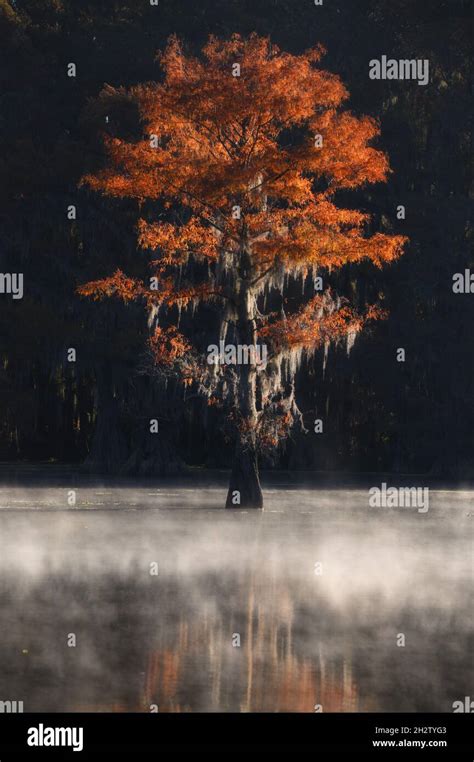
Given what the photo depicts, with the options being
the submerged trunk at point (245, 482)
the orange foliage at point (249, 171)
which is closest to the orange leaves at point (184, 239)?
the orange foliage at point (249, 171)

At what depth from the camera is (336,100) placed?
101ft

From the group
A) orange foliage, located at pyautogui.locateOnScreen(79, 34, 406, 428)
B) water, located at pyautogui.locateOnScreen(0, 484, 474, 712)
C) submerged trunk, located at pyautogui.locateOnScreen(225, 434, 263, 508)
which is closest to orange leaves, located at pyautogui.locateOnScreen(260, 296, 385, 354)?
orange foliage, located at pyautogui.locateOnScreen(79, 34, 406, 428)

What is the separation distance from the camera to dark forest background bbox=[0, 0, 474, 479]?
4338 cm

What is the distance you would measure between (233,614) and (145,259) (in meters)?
29.5

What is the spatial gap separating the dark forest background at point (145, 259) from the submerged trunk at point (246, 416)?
11406mm

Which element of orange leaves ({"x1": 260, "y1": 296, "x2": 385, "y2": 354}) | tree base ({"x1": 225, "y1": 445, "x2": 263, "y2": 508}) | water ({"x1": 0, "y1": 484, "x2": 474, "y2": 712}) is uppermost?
orange leaves ({"x1": 260, "y1": 296, "x2": 385, "y2": 354})

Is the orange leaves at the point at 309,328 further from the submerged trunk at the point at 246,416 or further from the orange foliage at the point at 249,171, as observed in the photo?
the submerged trunk at the point at 246,416

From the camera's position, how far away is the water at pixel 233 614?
1017 centimetres

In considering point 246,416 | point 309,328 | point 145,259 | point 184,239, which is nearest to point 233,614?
point 246,416

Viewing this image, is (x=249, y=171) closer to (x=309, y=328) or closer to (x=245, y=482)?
(x=309, y=328)

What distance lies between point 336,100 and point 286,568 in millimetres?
14474

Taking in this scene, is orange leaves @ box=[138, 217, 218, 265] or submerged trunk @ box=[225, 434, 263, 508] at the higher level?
orange leaves @ box=[138, 217, 218, 265]

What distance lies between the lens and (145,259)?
1695 inches

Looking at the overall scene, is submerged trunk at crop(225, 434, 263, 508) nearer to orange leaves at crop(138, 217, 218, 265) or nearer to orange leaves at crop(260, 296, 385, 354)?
orange leaves at crop(260, 296, 385, 354)
